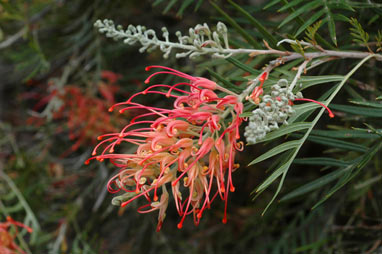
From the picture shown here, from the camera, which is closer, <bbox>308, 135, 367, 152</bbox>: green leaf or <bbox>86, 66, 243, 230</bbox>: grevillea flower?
<bbox>86, 66, 243, 230</bbox>: grevillea flower

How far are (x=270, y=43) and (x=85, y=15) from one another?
99 cm

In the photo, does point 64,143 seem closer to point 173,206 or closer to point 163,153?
point 173,206

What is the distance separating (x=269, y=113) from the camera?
1.95ft

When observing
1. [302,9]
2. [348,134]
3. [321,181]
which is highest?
[302,9]

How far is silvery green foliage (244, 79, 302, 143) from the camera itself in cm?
58

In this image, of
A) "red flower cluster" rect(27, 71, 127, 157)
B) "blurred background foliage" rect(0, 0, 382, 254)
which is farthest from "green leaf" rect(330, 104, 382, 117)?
"red flower cluster" rect(27, 71, 127, 157)

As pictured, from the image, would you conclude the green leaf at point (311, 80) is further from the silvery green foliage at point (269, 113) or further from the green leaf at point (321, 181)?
the green leaf at point (321, 181)

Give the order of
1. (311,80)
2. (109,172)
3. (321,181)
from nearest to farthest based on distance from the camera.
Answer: (311,80) < (321,181) < (109,172)

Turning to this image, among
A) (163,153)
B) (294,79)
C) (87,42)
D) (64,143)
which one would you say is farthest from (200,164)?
(64,143)

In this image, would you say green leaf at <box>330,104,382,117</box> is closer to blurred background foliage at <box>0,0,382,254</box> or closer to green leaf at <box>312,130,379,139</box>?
green leaf at <box>312,130,379,139</box>

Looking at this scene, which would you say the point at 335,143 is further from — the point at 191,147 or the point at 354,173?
the point at 191,147

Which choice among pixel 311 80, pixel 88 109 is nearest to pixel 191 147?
pixel 311 80

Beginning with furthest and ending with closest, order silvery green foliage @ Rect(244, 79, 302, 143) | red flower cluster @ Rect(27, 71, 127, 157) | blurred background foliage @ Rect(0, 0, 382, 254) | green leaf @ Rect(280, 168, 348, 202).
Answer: red flower cluster @ Rect(27, 71, 127, 157) → blurred background foliage @ Rect(0, 0, 382, 254) → green leaf @ Rect(280, 168, 348, 202) → silvery green foliage @ Rect(244, 79, 302, 143)

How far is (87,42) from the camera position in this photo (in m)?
1.73
